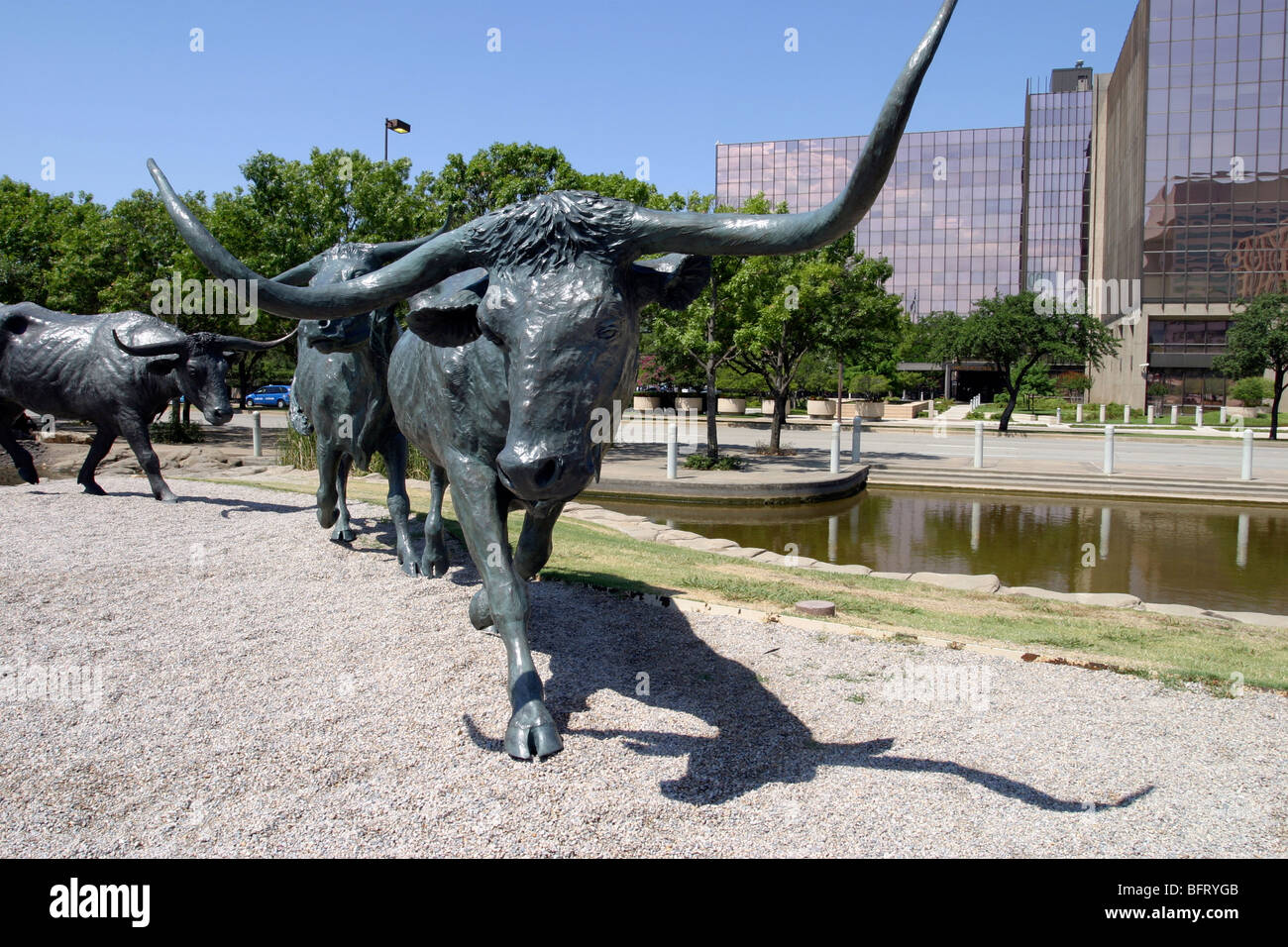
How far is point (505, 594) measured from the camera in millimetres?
3898

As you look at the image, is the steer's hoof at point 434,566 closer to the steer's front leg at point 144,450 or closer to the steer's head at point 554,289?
the steer's head at point 554,289

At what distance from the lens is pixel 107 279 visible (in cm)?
2156

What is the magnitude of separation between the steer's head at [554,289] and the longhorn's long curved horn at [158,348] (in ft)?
22.1

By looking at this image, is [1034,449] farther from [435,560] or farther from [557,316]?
[557,316]

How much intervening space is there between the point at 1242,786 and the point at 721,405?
4704 cm

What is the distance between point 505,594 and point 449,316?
4.13 feet

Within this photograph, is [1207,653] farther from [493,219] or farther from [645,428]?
[645,428]

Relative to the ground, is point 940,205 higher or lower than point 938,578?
higher

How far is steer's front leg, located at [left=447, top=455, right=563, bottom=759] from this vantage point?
3.65 m

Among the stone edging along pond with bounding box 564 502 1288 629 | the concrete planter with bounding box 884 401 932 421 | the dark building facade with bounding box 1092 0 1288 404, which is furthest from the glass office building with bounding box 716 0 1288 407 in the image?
the stone edging along pond with bounding box 564 502 1288 629

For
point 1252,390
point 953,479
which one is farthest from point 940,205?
point 953,479

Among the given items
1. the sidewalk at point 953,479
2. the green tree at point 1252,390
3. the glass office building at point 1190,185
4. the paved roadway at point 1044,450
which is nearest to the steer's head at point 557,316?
the sidewalk at point 953,479

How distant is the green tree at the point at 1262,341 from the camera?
31906 mm

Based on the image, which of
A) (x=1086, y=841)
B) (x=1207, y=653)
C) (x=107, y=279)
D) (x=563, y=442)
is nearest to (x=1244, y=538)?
(x=1207, y=653)
